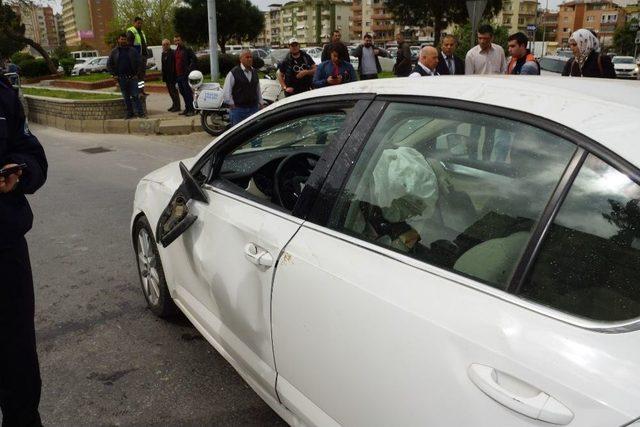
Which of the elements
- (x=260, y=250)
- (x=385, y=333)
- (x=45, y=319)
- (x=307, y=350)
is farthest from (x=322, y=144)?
(x=45, y=319)

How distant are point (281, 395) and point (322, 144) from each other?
4.28ft

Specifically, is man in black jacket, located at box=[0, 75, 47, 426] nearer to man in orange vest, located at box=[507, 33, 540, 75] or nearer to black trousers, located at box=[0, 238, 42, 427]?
black trousers, located at box=[0, 238, 42, 427]

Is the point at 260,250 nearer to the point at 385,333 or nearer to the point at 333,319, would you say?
the point at 333,319

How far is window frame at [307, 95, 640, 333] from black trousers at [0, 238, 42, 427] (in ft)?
3.84

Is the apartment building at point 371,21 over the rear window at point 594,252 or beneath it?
over

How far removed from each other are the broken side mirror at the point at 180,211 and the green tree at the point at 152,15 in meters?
54.1

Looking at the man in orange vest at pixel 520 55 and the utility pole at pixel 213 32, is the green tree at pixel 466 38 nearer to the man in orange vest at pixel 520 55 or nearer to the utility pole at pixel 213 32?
the utility pole at pixel 213 32

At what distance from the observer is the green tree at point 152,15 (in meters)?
53.2

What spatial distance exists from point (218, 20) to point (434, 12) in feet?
58.9

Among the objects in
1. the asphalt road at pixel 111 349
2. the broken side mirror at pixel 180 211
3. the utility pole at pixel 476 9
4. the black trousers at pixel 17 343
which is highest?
the utility pole at pixel 476 9

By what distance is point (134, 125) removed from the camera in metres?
11.3

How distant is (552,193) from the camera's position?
1.40 meters

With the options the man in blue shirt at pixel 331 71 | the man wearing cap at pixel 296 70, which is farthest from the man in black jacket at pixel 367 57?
the man in blue shirt at pixel 331 71

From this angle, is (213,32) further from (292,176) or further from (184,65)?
(292,176)
